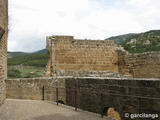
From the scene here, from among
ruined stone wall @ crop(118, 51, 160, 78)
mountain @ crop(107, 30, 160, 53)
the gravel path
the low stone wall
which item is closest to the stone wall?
the low stone wall

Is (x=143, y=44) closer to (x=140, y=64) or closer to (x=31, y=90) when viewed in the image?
(x=140, y=64)

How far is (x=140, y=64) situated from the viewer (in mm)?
16172

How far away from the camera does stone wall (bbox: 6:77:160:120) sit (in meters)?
6.90

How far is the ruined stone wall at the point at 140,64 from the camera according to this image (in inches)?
587

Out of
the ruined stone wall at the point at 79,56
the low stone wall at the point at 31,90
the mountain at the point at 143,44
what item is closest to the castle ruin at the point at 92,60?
the ruined stone wall at the point at 79,56

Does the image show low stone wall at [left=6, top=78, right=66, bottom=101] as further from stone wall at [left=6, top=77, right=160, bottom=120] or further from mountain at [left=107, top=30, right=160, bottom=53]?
mountain at [left=107, top=30, right=160, bottom=53]

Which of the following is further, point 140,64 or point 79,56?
point 79,56

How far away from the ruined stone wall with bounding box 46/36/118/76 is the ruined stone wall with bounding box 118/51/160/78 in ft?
2.93

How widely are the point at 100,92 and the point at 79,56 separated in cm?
901

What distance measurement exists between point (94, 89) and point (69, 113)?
1614mm

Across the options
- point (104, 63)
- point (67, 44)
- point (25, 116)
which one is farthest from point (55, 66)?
point (25, 116)

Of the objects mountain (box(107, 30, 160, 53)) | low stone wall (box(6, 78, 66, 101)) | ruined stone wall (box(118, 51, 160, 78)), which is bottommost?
low stone wall (box(6, 78, 66, 101))

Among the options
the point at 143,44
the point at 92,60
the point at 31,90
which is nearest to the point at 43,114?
the point at 31,90

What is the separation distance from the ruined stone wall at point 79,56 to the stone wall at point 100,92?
13.3ft
